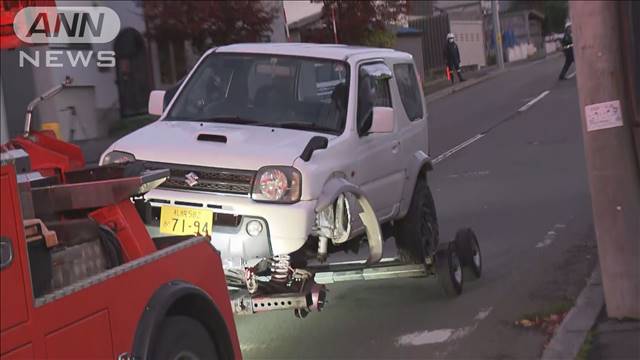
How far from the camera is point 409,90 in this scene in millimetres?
8680

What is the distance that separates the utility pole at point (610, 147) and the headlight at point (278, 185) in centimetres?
210

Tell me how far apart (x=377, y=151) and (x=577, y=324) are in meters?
2.08

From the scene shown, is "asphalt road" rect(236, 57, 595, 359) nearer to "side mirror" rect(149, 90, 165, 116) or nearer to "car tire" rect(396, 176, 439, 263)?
"car tire" rect(396, 176, 439, 263)

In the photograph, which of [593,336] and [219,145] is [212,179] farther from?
[593,336]

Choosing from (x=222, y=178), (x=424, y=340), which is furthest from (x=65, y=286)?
(x=424, y=340)

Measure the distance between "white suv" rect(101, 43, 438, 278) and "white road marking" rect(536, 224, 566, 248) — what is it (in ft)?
5.08

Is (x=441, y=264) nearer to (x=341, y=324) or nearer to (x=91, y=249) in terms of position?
(x=341, y=324)

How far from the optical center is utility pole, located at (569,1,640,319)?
20.3 ft

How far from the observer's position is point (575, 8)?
6.22m

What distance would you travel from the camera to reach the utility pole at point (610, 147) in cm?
618

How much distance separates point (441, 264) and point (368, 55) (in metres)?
1.91

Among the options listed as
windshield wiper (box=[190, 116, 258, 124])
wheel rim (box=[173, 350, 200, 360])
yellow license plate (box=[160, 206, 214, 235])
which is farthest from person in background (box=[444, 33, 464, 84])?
wheel rim (box=[173, 350, 200, 360])

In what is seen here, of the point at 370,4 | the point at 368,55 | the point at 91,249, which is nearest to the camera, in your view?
the point at 91,249

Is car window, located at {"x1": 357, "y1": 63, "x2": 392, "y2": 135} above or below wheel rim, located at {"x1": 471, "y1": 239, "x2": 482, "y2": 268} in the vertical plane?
above
